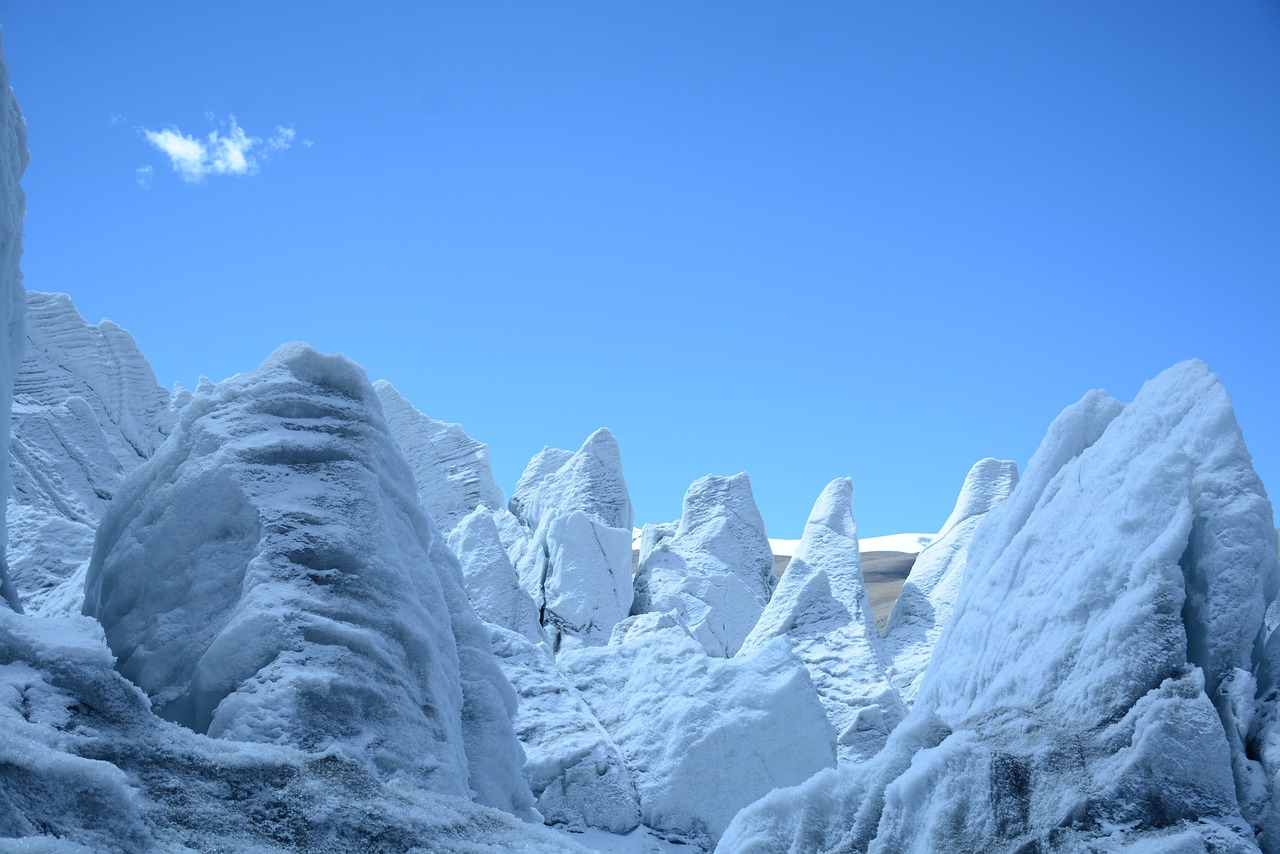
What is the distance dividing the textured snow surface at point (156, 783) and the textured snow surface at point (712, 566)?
50.6 feet

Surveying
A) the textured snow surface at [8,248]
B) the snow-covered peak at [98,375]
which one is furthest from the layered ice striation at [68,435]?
the textured snow surface at [8,248]

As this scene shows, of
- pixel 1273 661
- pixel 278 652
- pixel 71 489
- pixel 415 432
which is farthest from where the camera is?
pixel 415 432

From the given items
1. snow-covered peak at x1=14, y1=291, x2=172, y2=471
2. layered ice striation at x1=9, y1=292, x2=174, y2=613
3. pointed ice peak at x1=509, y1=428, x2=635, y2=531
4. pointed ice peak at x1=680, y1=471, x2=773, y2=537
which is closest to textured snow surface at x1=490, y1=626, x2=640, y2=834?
layered ice striation at x1=9, y1=292, x2=174, y2=613

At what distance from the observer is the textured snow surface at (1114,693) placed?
152 inches

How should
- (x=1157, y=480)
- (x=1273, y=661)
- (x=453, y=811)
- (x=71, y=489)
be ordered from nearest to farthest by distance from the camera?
(x=453, y=811) → (x=1273, y=661) → (x=1157, y=480) → (x=71, y=489)

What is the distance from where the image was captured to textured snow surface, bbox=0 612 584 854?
8.80 feet

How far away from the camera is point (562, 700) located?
11.0 meters

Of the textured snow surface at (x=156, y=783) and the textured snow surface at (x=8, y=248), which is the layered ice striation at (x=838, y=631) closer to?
the textured snow surface at (x=8, y=248)

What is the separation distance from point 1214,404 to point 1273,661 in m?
1.16

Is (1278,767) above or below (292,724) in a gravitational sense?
below

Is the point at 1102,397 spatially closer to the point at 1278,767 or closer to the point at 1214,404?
the point at 1214,404

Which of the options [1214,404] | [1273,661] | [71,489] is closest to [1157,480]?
[1214,404]

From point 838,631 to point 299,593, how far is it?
12363 mm

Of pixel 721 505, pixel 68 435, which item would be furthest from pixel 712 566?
→ pixel 68 435
